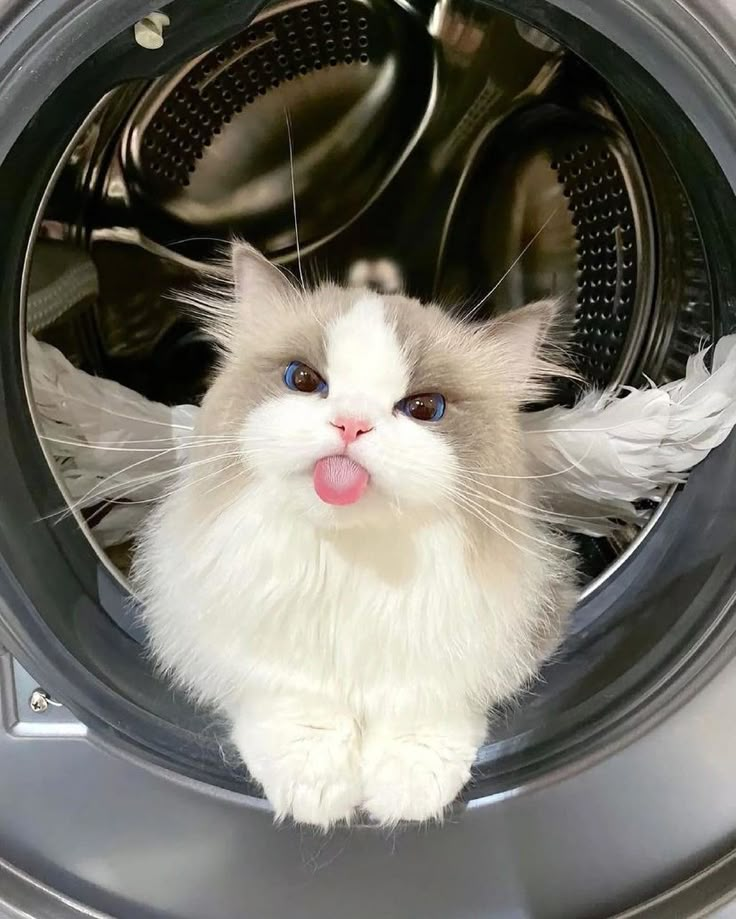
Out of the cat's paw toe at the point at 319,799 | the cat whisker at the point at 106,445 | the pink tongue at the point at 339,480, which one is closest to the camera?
the pink tongue at the point at 339,480

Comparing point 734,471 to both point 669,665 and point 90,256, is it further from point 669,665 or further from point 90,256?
point 90,256

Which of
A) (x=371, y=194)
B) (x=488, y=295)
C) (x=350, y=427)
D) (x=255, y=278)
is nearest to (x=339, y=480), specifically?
(x=350, y=427)

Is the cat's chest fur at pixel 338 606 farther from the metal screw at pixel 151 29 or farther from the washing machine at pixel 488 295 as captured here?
the metal screw at pixel 151 29

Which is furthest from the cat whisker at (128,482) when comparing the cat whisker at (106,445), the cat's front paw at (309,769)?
the cat's front paw at (309,769)

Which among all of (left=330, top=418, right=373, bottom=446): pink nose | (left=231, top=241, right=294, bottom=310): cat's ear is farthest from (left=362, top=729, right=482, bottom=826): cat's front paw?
(left=231, top=241, right=294, bottom=310): cat's ear

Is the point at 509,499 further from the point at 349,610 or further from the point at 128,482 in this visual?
the point at 128,482

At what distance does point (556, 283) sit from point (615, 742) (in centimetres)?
64

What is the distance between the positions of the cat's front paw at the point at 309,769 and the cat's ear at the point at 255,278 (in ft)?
1.46

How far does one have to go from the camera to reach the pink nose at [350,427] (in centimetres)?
63

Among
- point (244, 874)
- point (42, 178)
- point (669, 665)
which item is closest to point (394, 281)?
point (42, 178)

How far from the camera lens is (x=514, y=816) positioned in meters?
0.82

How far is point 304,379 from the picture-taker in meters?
0.71

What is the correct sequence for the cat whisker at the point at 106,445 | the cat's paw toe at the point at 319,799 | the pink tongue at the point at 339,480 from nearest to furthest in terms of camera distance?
the pink tongue at the point at 339,480 < the cat's paw toe at the point at 319,799 < the cat whisker at the point at 106,445

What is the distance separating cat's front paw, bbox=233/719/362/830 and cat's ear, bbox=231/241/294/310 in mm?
446
